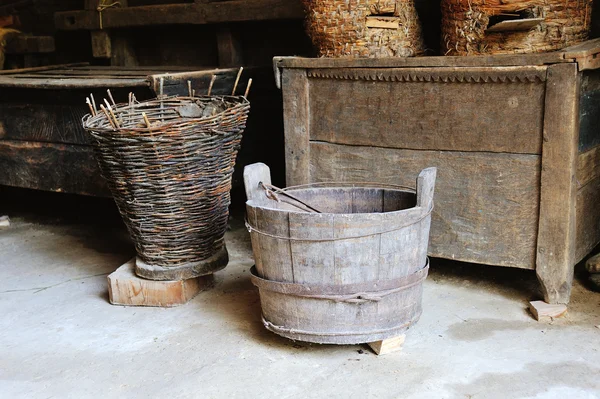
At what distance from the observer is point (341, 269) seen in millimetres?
2361

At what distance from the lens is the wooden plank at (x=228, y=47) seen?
14.6 feet

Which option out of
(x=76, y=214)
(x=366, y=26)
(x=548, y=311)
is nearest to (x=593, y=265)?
(x=548, y=311)

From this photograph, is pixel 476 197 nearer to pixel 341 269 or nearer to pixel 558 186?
pixel 558 186

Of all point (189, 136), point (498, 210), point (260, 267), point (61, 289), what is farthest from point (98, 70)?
point (498, 210)

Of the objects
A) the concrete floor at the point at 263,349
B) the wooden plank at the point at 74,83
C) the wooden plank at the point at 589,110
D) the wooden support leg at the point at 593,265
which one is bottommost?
the concrete floor at the point at 263,349

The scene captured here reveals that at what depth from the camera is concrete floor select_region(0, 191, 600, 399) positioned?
2.32 m

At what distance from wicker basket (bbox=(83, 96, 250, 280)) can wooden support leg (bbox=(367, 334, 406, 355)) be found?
904mm

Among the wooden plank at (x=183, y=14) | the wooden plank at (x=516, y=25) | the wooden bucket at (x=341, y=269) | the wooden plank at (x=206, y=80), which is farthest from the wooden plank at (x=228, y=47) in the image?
the wooden bucket at (x=341, y=269)

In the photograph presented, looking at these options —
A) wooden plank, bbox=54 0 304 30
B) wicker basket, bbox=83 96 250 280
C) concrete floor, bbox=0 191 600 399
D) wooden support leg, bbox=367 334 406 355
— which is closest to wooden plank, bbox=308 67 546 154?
wicker basket, bbox=83 96 250 280

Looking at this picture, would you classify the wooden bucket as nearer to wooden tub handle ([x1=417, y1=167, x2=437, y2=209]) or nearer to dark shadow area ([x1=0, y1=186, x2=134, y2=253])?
wooden tub handle ([x1=417, y1=167, x2=437, y2=209])

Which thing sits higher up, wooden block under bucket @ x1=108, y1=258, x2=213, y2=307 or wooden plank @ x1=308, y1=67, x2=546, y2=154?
wooden plank @ x1=308, y1=67, x2=546, y2=154

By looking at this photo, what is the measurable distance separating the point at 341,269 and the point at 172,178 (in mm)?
872

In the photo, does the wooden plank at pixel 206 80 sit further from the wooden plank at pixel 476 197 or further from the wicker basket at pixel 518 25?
the wicker basket at pixel 518 25

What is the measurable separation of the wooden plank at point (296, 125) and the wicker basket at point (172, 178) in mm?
333
